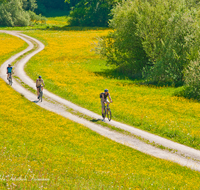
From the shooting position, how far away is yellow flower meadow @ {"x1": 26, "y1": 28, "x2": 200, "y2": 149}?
2219 cm

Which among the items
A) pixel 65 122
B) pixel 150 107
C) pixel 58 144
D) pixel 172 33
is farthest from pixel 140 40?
pixel 58 144

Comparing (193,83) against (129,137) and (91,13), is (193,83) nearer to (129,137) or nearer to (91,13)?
(129,137)

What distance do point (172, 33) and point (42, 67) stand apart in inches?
981

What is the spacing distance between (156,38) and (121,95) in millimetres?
14291

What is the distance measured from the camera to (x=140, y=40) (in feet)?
143

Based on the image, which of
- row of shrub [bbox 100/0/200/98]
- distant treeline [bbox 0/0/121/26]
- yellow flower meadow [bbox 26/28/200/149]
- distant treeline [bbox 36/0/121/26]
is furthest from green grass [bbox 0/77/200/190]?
distant treeline [bbox 36/0/121/26]

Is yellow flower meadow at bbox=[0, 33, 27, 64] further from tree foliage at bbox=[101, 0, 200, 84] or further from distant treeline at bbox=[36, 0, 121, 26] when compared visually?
distant treeline at bbox=[36, 0, 121, 26]

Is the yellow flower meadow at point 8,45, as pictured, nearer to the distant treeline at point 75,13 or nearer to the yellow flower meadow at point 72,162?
the distant treeline at point 75,13

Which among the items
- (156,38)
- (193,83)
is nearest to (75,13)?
(156,38)

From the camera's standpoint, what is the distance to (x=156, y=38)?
4188cm

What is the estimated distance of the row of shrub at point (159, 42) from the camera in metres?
35.9

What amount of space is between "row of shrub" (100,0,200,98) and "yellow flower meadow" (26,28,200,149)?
2983 mm

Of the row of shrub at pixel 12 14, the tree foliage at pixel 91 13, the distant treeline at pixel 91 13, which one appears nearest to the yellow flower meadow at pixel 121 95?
the row of shrub at pixel 12 14

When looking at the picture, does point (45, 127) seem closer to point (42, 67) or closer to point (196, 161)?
point (196, 161)
